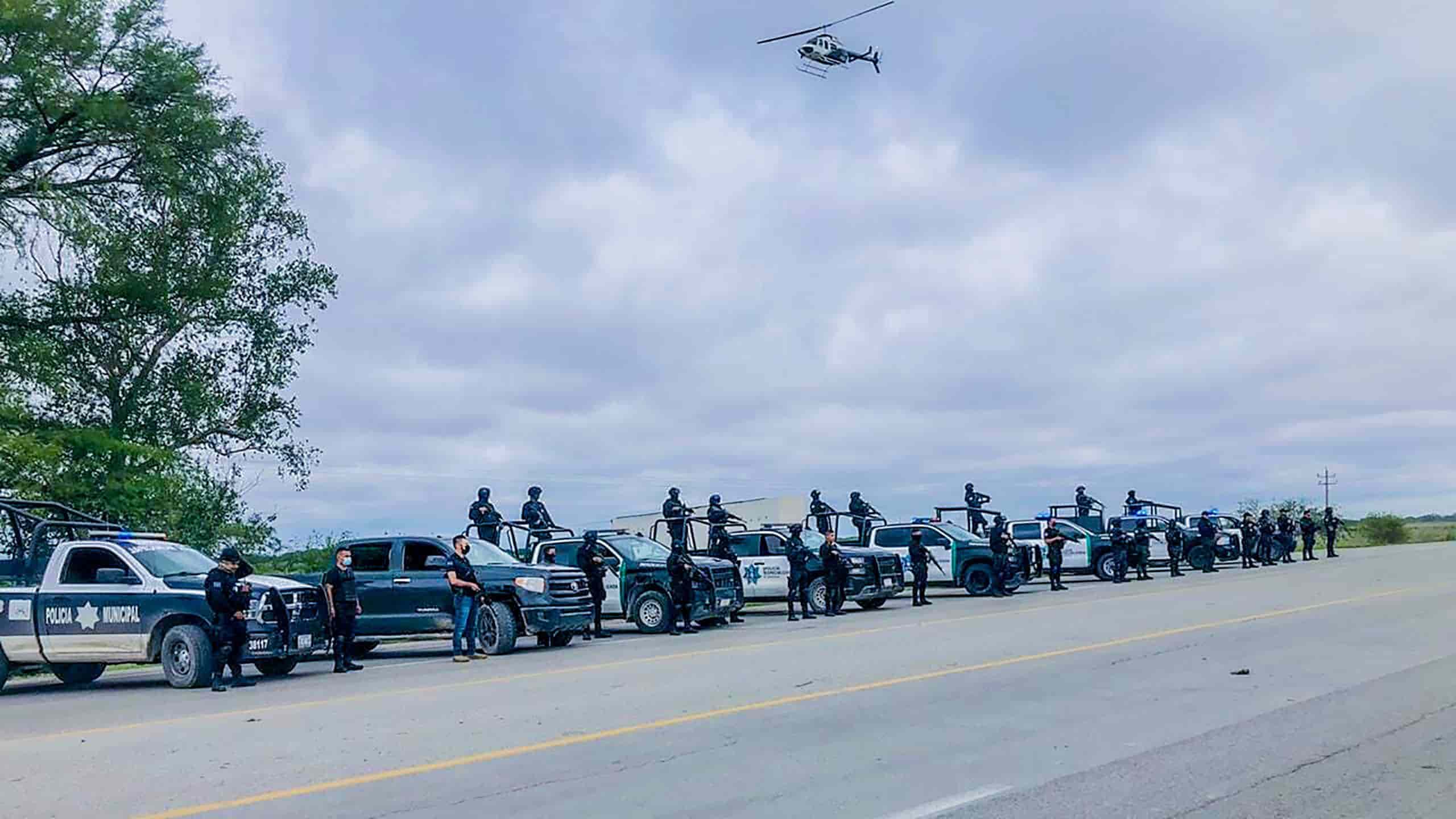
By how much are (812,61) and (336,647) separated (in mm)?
17264

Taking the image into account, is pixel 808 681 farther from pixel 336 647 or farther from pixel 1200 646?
pixel 336 647

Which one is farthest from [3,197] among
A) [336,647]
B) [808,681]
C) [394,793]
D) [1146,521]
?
[1146,521]

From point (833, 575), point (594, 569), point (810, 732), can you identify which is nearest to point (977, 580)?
point (833, 575)

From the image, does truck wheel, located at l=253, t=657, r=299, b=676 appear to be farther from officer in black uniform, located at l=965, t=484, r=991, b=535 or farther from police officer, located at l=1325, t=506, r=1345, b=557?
police officer, located at l=1325, t=506, r=1345, b=557

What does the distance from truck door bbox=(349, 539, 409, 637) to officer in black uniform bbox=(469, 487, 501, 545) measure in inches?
203

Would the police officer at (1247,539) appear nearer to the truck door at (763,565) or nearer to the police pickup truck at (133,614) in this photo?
Answer: the truck door at (763,565)

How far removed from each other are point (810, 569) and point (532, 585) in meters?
7.96

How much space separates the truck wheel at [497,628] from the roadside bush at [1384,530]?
194 feet

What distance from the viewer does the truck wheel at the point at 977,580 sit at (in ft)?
98.0

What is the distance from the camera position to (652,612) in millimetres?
22250

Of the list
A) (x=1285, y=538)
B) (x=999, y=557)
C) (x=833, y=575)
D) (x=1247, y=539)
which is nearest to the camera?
(x=833, y=575)

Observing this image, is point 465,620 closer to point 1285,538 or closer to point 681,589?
point 681,589

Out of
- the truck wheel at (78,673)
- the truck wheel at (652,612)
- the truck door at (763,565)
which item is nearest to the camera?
the truck wheel at (78,673)

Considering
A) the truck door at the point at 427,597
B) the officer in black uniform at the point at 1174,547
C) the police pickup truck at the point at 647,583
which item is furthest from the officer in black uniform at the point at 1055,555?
the truck door at the point at 427,597
